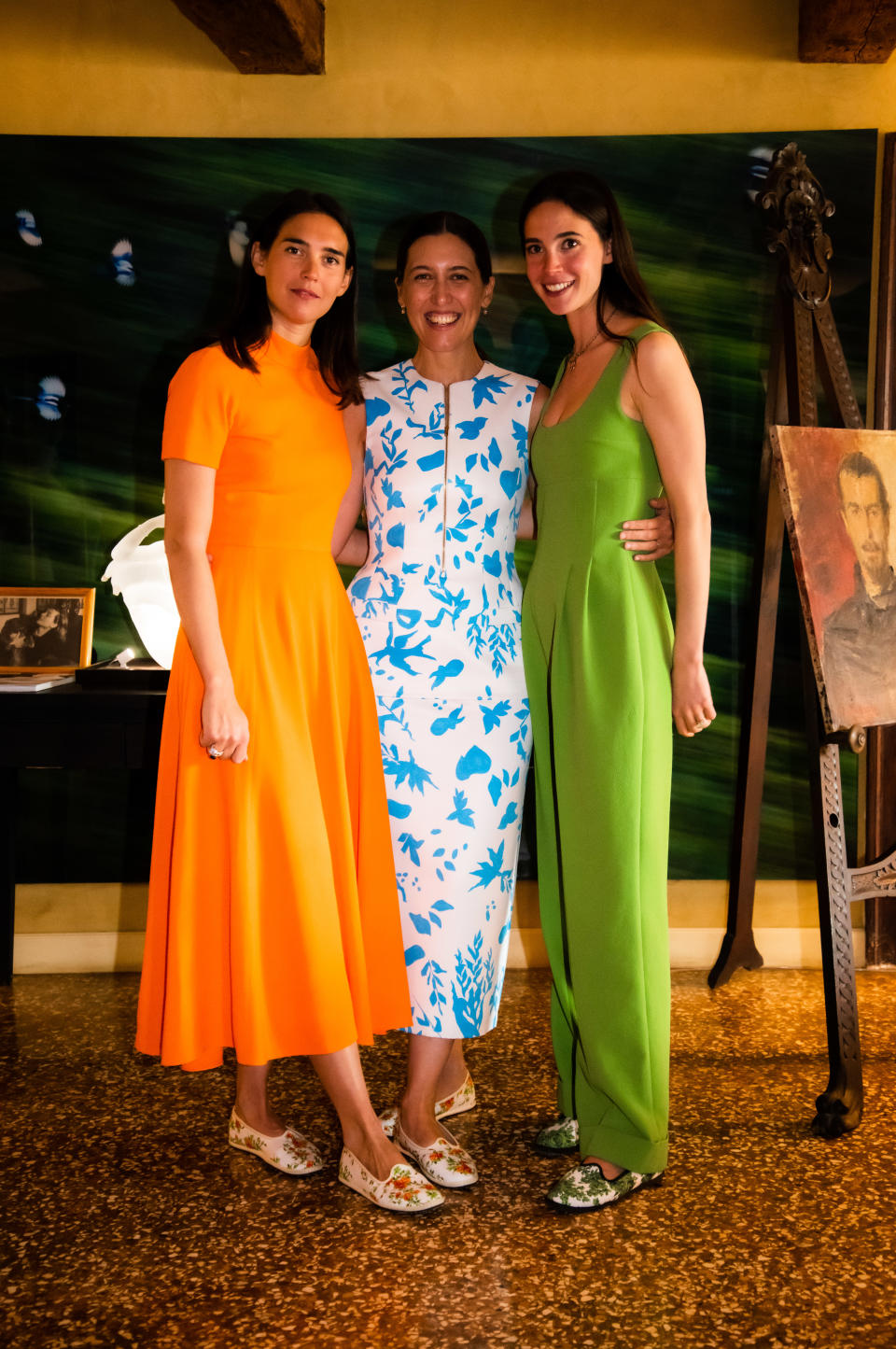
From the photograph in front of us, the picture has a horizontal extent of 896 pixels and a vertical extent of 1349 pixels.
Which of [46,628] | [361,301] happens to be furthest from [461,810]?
[361,301]

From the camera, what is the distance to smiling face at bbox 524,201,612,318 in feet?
5.98

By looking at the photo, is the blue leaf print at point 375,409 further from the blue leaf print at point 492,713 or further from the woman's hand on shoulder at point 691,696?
the woman's hand on shoulder at point 691,696

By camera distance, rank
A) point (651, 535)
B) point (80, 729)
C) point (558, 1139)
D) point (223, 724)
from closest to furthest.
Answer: point (223, 724), point (651, 535), point (558, 1139), point (80, 729)

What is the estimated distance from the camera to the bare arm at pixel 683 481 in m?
1.75

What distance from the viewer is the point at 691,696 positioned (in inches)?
70.1

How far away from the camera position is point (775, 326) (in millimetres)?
2658

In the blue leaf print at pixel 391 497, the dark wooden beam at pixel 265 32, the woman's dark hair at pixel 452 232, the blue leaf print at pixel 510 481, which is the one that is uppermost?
the dark wooden beam at pixel 265 32

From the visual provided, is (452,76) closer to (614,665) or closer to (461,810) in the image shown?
(614,665)

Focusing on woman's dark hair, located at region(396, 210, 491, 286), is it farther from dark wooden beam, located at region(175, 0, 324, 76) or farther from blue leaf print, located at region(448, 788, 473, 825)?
dark wooden beam, located at region(175, 0, 324, 76)

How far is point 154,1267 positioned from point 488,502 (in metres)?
1.37

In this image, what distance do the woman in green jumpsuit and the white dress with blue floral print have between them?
0.31 ft

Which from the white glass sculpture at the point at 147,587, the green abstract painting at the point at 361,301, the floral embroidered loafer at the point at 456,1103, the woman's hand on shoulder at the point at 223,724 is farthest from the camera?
the green abstract painting at the point at 361,301

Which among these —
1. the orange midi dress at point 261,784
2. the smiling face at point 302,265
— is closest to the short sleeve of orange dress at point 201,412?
the orange midi dress at point 261,784

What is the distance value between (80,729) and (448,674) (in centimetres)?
110
